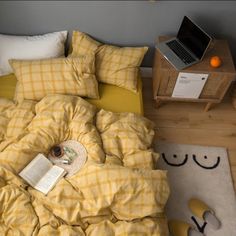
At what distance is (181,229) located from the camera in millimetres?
1567

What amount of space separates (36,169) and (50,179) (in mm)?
100

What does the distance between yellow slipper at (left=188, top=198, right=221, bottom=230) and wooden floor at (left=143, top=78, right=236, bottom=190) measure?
17.2 inches

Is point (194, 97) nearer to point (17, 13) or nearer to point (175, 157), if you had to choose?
point (175, 157)

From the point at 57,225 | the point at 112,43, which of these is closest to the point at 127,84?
the point at 112,43

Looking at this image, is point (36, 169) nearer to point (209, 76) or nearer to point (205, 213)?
point (205, 213)

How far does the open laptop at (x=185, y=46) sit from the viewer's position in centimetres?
170

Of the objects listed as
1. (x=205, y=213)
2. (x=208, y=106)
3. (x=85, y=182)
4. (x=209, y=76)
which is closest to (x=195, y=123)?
(x=208, y=106)

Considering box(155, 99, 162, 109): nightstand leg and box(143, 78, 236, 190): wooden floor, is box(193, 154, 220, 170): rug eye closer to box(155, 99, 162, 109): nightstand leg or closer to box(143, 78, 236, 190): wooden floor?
box(143, 78, 236, 190): wooden floor

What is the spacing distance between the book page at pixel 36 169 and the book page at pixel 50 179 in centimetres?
2

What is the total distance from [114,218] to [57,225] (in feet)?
0.94

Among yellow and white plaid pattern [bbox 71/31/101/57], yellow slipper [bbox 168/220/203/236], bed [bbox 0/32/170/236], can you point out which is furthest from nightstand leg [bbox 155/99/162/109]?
yellow slipper [bbox 168/220/203/236]

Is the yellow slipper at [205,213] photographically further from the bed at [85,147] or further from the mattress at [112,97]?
the mattress at [112,97]

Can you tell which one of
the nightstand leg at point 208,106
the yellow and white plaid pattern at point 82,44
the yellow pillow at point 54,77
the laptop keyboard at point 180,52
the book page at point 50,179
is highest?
the laptop keyboard at point 180,52

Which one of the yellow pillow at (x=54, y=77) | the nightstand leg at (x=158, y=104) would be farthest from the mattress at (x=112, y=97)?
the nightstand leg at (x=158, y=104)
